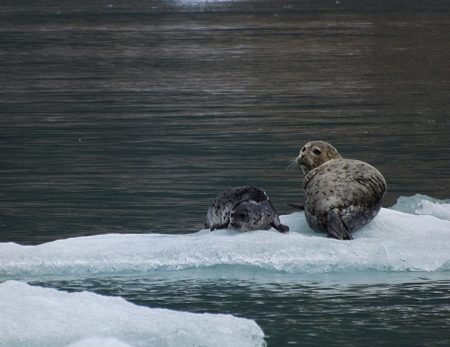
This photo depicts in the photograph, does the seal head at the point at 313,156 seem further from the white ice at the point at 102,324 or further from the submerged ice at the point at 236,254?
the white ice at the point at 102,324

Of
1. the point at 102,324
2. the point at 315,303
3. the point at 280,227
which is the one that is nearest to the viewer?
the point at 102,324

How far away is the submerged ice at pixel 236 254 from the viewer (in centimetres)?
920

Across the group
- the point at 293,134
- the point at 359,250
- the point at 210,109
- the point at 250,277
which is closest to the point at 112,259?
the point at 250,277

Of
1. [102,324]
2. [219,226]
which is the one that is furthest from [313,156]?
[102,324]

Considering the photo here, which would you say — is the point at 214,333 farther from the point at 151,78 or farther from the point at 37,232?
the point at 151,78

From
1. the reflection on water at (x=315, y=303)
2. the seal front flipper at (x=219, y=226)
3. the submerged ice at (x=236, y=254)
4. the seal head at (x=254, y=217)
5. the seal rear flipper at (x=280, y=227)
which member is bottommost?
the reflection on water at (x=315, y=303)

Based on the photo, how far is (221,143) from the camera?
17.3 m

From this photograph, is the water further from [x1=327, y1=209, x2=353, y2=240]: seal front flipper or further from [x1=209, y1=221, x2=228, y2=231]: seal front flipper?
[x1=209, y1=221, x2=228, y2=231]: seal front flipper

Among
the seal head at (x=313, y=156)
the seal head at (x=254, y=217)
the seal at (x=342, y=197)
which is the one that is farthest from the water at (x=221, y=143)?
the seal head at (x=313, y=156)

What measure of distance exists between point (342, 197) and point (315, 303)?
178cm

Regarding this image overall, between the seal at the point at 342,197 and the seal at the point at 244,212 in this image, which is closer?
the seal at the point at 244,212

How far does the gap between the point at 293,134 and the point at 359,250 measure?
8.94 meters

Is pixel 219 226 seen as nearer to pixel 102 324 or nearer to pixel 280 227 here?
pixel 280 227

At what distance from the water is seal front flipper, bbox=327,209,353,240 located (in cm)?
67
